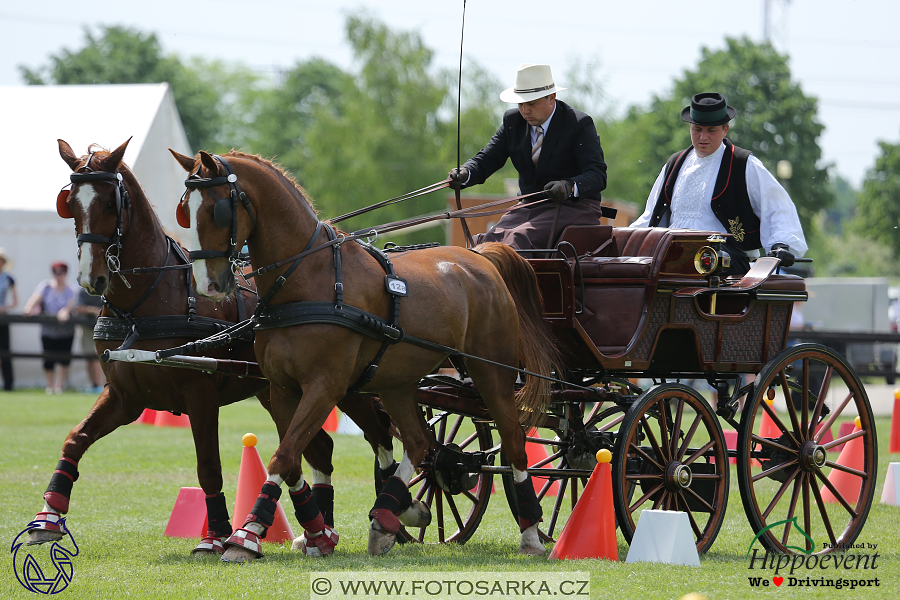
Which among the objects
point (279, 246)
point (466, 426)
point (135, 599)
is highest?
point (279, 246)

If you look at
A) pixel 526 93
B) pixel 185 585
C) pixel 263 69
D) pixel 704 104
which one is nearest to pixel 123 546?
pixel 185 585

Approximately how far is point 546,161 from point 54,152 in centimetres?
1219

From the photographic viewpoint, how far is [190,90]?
4897cm

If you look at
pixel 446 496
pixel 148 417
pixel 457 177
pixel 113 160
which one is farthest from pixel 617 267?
pixel 148 417

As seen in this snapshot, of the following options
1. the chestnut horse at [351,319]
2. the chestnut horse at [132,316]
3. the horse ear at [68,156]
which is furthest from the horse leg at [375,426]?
the horse ear at [68,156]

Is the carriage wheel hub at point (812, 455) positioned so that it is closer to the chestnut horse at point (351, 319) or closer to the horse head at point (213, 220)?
the chestnut horse at point (351, 319)

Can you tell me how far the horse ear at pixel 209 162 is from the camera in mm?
4635

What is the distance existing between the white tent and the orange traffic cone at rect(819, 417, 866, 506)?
10888mm

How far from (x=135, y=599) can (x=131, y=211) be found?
86.7 inches

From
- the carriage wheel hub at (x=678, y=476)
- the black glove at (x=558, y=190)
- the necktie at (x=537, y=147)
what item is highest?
the necktie at (x=537, y=147)

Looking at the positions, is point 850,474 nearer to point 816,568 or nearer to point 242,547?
point 816,568

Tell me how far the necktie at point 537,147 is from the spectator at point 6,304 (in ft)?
41.1

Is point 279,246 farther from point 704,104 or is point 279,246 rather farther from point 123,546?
point 704,104

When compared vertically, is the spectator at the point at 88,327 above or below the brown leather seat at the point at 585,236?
below
